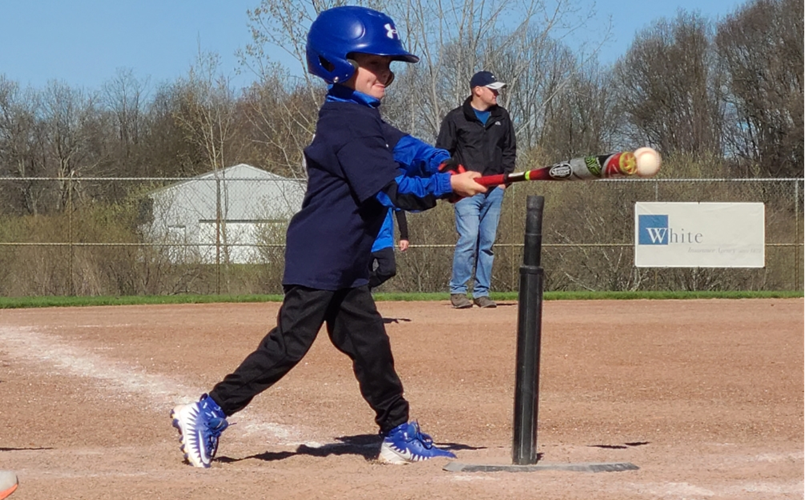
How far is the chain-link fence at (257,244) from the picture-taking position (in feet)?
59.3

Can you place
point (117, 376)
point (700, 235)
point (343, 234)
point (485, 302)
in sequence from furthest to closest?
point (700, 235) < point (485, 302) < point (117, 376) < point (343, 234)

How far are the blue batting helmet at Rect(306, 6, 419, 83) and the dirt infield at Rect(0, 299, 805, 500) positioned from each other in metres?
1.66

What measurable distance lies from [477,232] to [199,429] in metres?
6.91

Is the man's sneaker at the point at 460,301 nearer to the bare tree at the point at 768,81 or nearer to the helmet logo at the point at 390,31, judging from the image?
the helmet logo at the point at 390,31

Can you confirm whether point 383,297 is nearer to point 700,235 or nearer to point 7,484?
point 700,235

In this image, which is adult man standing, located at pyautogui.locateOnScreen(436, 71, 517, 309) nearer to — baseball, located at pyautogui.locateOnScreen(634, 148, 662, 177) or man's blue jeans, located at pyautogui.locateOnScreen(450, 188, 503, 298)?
man's blue jeans, located at pyautogui.locateOnScreen(450, 188, 503, 298)

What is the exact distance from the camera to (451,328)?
9812 mm

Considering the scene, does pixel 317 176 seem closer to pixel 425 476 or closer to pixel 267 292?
pixel 425 476

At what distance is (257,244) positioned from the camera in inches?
720

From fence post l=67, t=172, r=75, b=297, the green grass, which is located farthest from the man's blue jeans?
fence post l=67, t=172, r=75, b=297

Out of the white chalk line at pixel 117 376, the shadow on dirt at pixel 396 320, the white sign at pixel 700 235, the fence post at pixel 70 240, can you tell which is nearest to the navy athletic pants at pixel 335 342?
the white chalk line at pixel 117 376

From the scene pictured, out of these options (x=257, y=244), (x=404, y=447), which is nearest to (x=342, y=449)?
(x=404, y=447)

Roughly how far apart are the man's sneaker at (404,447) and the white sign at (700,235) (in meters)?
12.8

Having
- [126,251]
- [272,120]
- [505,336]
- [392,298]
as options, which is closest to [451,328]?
[505,336]
